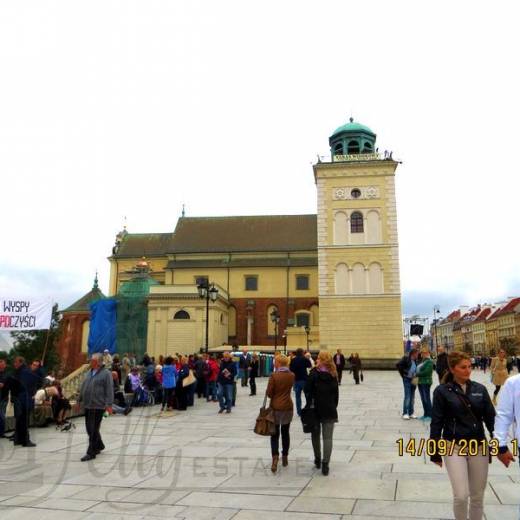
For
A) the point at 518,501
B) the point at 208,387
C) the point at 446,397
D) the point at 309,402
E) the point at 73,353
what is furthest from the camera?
the point at 73,353

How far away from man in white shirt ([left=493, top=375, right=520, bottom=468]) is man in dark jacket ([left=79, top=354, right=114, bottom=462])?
270 inches

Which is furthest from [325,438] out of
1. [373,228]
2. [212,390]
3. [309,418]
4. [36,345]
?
[36,345]

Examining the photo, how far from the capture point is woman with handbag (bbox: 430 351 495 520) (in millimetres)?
4551

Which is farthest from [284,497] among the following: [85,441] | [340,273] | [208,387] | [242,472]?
[340,273]

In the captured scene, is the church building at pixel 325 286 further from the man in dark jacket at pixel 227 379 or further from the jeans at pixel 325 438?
the jeans at pixel 325 438

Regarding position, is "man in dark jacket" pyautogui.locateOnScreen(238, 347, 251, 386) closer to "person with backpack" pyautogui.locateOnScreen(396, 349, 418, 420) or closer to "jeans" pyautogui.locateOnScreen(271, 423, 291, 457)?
"person with backpack" pyautogui.locateOnScreen(396, 349, 418, 420)

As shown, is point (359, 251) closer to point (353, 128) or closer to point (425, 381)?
point (353, 128)

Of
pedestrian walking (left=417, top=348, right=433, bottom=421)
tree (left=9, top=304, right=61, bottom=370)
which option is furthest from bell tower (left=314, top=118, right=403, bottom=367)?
pedestrian walking (left=417, top=348, right=433, bottom=421)

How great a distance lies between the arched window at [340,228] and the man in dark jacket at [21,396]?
118ft

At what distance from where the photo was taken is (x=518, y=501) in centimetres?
608

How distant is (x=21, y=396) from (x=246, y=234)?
46910mm

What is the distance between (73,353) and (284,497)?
4838 centimetres

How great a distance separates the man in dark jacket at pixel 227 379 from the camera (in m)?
14.8

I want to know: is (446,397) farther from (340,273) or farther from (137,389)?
(340,273)
